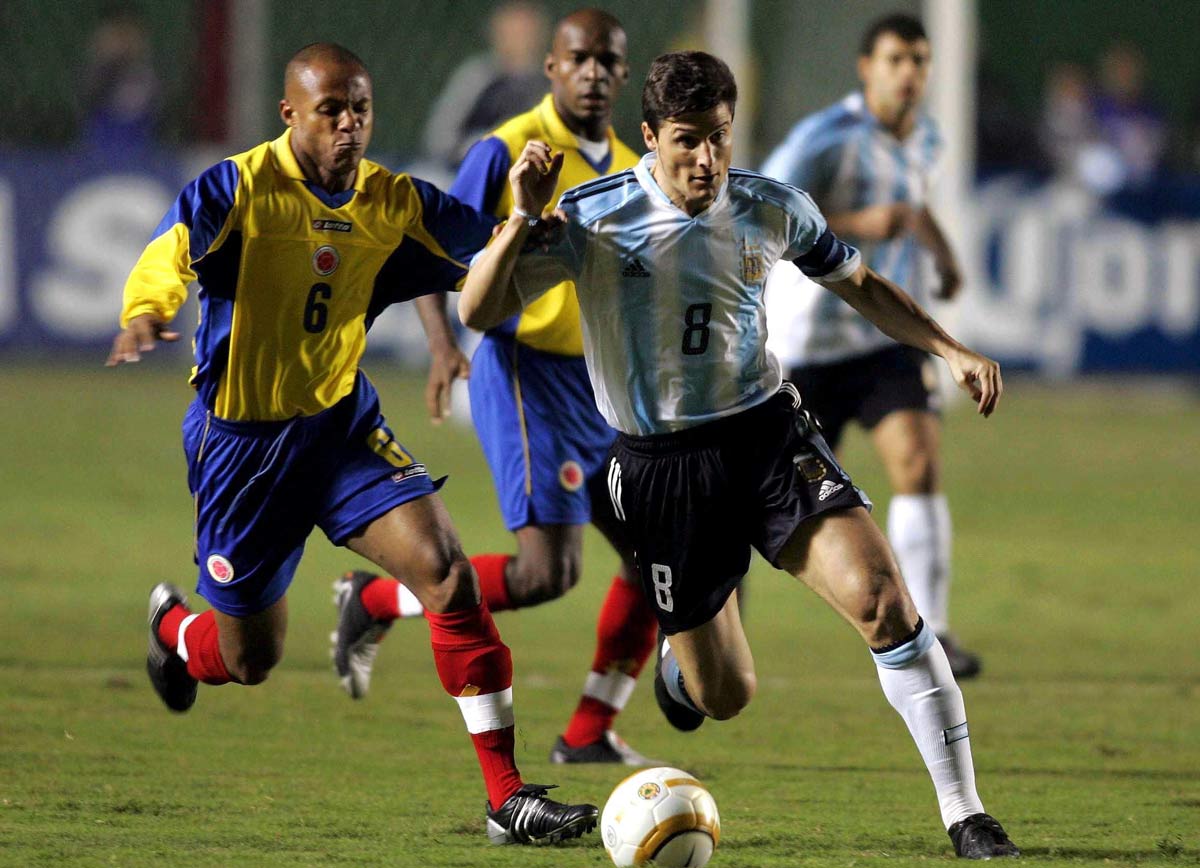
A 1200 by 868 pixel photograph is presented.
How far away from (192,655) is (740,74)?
40.8ft

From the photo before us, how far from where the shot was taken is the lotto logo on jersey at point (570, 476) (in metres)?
6.50

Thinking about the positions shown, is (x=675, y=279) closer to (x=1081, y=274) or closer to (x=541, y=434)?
(x=541, y=434)

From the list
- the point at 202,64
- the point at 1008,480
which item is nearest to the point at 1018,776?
the point at 1008,480

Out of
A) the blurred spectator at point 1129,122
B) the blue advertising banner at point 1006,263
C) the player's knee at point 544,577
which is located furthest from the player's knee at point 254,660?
the blurred spectator at point 1129,122

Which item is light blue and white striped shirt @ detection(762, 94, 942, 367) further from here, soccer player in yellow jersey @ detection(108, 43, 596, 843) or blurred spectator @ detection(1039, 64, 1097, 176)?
blurred spectator @ detection(1039, 64, 1097, 176)

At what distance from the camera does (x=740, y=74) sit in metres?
17.6

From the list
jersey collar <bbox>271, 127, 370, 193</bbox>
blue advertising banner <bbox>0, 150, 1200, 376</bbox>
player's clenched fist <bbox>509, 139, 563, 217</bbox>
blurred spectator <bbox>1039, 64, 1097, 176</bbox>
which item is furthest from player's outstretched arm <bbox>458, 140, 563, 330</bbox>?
blurred spectator <bbox>1039, 64, 1097, 176</bbox>

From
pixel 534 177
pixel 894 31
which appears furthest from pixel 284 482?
pixel 894 31

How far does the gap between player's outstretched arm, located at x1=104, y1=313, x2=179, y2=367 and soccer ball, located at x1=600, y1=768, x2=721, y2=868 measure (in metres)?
1.54

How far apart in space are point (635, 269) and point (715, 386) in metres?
0.38

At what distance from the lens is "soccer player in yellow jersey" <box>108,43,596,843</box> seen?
17.1ft

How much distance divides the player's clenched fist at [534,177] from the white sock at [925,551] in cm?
353

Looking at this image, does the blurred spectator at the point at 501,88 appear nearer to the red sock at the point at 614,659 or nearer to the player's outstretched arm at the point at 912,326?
the red sock at the point at 614,659

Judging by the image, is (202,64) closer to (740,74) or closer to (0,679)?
(740,74)
